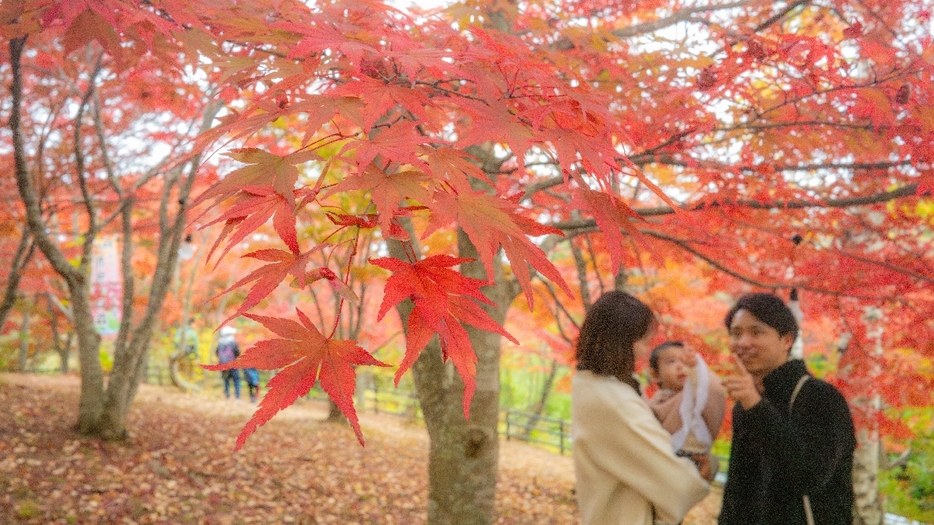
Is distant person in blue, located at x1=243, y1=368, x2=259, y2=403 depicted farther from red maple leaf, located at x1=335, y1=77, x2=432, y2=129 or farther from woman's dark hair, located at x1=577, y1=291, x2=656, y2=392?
red maple leaf, located at x1=335, y1=77, x2=432, y2=129

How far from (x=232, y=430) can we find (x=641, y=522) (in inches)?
258

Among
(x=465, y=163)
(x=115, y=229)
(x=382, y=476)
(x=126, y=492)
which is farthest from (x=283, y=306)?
(x=465, y=163)

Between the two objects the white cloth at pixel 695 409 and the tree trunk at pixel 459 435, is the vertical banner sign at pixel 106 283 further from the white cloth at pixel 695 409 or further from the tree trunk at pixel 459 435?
the white cloth at pixel 695 409

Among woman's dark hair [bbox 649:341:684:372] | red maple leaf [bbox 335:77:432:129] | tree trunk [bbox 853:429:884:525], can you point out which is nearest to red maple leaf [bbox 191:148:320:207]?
red maple leaf [bbox 335:77:432:129]

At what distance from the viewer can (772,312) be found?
2.23 metres

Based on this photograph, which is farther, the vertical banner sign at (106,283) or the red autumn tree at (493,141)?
the vertical banner sign at (106,283)

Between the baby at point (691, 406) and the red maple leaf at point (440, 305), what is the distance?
4.74 ft

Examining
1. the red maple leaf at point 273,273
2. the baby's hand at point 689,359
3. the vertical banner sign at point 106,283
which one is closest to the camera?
the red maple leaf at point 273,273

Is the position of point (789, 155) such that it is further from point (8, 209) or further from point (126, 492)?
point (8, 209)

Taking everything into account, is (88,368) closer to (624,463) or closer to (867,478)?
(624,463)

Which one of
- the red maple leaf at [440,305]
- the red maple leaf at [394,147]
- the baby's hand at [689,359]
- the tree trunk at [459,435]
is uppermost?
the red maple leaf at [394,147]

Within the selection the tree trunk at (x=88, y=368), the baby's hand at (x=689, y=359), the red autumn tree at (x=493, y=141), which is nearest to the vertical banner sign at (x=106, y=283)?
the tree trunk at (x=88, y=368)

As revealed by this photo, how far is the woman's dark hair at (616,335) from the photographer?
2125mm

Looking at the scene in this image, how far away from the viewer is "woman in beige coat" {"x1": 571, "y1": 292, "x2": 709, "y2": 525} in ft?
6.55
